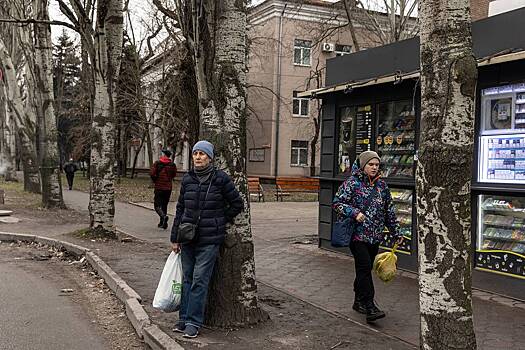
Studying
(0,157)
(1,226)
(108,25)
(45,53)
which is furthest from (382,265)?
(0,157)

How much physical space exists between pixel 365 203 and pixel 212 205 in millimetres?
1740

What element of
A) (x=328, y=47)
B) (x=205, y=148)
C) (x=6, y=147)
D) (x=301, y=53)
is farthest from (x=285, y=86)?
(x=205, y=148)

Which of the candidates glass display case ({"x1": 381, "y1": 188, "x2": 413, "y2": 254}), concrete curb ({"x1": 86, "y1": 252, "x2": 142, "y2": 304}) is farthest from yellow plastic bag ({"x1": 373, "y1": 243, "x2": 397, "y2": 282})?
glass display case ({"x1": 381, "y1": 188, "x2": 413, "y2": 254})

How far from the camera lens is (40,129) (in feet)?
61.5

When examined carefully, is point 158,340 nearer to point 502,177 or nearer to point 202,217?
point 202,217

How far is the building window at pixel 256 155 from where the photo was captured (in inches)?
1540

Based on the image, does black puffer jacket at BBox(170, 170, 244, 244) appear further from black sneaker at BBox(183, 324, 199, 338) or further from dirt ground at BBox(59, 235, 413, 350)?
dirt ground at BBox(59, 235, 413, 350)

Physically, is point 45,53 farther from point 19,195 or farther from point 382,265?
point 382,265

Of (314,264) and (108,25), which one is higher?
(108,25)

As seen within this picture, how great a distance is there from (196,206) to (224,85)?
129cm

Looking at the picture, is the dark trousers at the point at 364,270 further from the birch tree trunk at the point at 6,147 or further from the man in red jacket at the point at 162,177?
the birch tree trunk at the point at 6,147

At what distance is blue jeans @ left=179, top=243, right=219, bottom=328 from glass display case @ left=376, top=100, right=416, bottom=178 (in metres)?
4.67

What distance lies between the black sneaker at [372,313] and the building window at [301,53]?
33805 millimetres

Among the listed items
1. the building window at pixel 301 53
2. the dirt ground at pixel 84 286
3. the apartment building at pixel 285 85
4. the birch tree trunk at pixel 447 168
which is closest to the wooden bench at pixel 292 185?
the apartment building at pixel 285 85
